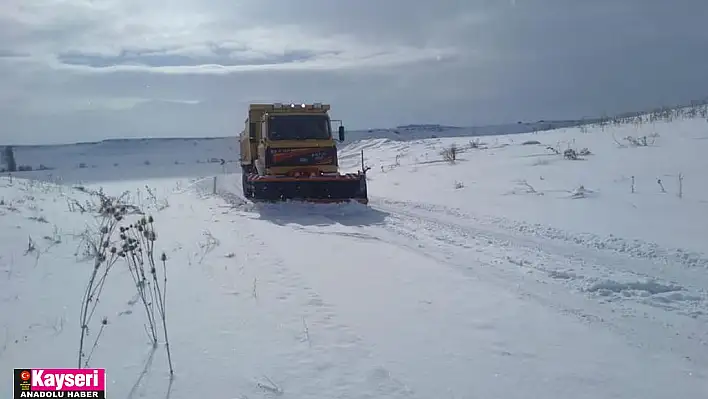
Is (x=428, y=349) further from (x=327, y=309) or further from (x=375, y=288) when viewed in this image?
(x=375, y=288)

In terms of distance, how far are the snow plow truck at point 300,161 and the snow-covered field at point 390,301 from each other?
2297mm

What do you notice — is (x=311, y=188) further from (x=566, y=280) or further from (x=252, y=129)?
(x=566, y=280)

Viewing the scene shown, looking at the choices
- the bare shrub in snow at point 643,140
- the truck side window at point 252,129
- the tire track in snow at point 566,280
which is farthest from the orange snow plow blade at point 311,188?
the bare shrub in snow at point 643,140

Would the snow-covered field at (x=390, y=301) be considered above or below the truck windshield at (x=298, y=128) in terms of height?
below

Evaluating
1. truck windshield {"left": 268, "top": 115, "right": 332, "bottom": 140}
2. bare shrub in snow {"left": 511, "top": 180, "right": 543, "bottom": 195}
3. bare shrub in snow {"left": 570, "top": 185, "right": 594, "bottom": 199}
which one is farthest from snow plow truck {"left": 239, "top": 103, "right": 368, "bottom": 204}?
bare shrub in snow {"left": 570, "top": 185, "right": 594, "bottom": 199}

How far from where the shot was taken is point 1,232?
28.5ft

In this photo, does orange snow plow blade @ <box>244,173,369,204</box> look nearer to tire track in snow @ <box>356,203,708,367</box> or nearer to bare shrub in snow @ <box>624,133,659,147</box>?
tire track in snow @ <box>356,203,708,367</box>

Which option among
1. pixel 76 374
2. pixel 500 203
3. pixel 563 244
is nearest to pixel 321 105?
pixel 500 203

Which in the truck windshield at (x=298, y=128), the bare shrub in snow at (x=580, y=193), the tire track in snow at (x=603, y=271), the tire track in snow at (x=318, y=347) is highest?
the truck windshield at (x=298, y=128)

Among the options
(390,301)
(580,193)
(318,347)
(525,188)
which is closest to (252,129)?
(525,188)

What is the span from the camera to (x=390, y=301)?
19.8 feet

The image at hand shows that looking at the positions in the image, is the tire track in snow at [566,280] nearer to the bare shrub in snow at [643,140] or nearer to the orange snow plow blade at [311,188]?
the orange snow plow blade at [311,188]

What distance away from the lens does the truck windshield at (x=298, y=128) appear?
1684cm

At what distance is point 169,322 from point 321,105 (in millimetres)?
12797
